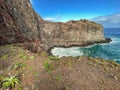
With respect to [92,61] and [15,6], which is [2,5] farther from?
[92,61]

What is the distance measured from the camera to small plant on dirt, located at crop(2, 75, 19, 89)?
376 inches

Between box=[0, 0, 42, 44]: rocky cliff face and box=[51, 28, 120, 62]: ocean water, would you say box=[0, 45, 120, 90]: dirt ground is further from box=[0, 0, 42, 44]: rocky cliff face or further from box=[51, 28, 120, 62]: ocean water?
box=[51, 28, 120, 62]: ocean water

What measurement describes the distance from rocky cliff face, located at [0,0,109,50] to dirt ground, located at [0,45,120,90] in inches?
448

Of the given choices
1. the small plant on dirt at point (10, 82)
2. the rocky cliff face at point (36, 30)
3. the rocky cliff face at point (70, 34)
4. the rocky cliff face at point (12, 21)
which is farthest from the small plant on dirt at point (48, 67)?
the rocky cliff face at point (70, 34)

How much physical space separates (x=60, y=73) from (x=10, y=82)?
158 inches

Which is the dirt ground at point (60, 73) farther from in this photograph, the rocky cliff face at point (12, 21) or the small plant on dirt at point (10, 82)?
the rocky cliff face at point (12, 21)

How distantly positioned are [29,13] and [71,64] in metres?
24.5

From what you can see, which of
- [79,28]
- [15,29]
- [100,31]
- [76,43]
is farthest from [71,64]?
[100,31]

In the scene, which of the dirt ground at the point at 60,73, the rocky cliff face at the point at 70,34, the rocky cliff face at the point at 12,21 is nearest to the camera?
the dirt ground at the point at 60,73

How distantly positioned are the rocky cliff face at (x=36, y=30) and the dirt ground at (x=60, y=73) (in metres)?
11.4

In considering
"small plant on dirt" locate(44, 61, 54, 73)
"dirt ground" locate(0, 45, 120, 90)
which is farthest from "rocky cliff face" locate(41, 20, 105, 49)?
"small plant on dirt" locate(44, 61, 54, 73)

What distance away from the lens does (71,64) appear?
40.6ft

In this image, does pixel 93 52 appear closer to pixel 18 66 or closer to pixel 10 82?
pixel 18 66

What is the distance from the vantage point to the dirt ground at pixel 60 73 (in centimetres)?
969
